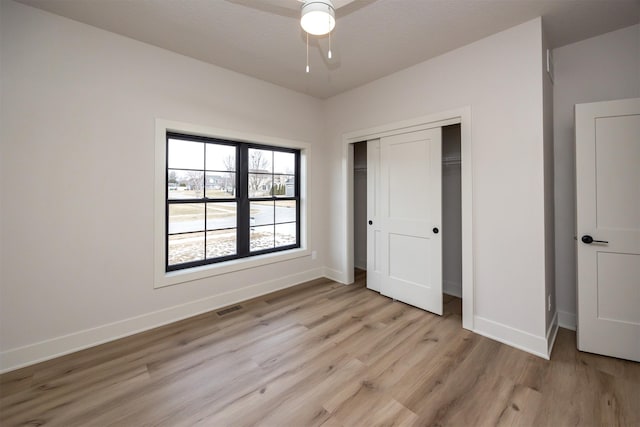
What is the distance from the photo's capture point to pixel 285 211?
3914mm

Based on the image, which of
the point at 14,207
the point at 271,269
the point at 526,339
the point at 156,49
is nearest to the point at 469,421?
the point at 526,339

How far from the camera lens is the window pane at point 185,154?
2.88m

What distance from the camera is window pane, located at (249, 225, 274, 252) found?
3.57 m

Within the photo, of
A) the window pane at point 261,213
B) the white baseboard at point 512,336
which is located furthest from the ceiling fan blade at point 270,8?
the white baseboard at point 512,336

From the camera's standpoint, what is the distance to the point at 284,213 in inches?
154

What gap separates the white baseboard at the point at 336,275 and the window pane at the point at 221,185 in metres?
1.83

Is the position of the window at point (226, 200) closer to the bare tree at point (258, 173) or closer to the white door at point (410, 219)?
the bare tree at point (258, 173)

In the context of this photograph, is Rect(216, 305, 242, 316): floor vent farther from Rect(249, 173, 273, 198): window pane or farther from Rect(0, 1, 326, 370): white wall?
Rect(249, 173, 273, 198): window pane

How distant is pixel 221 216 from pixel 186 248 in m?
0.54

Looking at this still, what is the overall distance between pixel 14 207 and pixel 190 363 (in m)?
1.81

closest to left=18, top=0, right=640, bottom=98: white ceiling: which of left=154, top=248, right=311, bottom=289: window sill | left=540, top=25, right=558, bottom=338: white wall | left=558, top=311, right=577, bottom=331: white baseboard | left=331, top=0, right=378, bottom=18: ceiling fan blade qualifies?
left=331, top=0, right=378, bottom=18: ceiling fan blade

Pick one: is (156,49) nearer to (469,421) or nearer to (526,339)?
(469,421)

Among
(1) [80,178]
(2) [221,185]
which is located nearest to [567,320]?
(2) [221,185]

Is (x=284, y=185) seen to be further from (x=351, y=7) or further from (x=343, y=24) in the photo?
(x=351, y=7)
